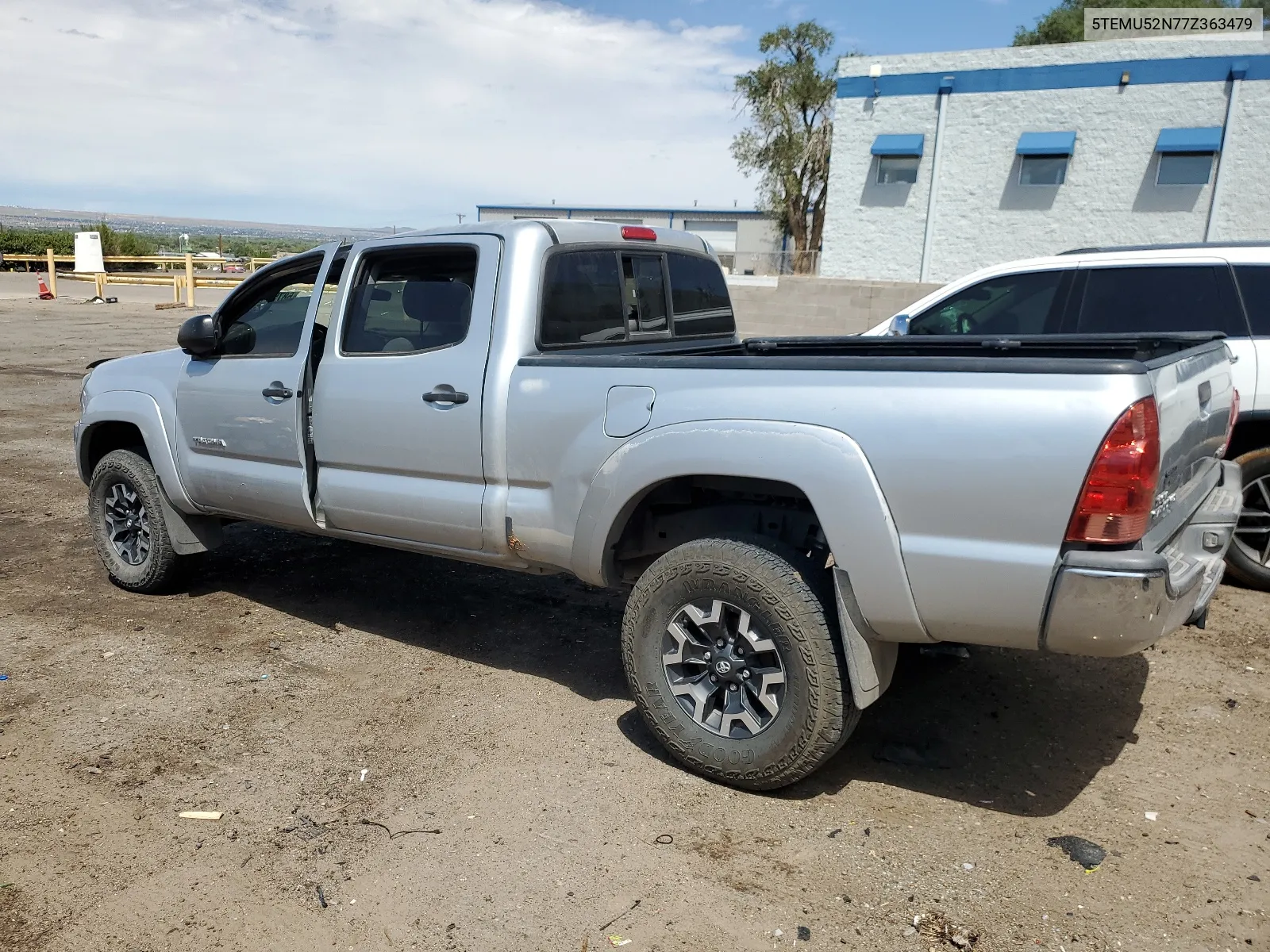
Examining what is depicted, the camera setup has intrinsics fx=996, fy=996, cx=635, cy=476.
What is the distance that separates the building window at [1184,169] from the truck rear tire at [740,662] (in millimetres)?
22986

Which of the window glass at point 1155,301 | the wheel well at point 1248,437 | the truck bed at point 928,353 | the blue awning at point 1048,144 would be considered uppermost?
the blue awning at point 1048,144

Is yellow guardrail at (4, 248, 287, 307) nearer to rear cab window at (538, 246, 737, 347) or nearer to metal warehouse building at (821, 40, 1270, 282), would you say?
metal warehouse building at (821, 40, 1270, 282)

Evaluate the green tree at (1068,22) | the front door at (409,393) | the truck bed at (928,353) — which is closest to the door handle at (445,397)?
the front door at (409,393)

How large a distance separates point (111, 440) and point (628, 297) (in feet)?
11.3

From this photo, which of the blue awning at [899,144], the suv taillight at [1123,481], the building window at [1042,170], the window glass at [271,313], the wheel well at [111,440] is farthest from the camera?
the blue awning at [899,144]

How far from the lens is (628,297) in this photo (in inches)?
190

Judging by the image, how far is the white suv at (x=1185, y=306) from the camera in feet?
18.5

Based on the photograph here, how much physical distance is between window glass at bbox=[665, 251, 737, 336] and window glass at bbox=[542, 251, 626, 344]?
20.7 inches

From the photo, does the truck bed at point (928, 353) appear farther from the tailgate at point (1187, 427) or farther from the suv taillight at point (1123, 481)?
the suv taillight at point (1123, 481)

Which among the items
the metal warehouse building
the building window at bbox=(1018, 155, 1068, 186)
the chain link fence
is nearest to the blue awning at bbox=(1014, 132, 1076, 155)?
the metal warehouse building

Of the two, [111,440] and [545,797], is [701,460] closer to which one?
[545,797]

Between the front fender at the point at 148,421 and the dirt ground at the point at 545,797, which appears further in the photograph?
the front fender at the point at 148,421

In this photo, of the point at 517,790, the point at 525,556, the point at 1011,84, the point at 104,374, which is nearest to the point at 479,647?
the point at 525,556

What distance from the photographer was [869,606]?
328 cm
